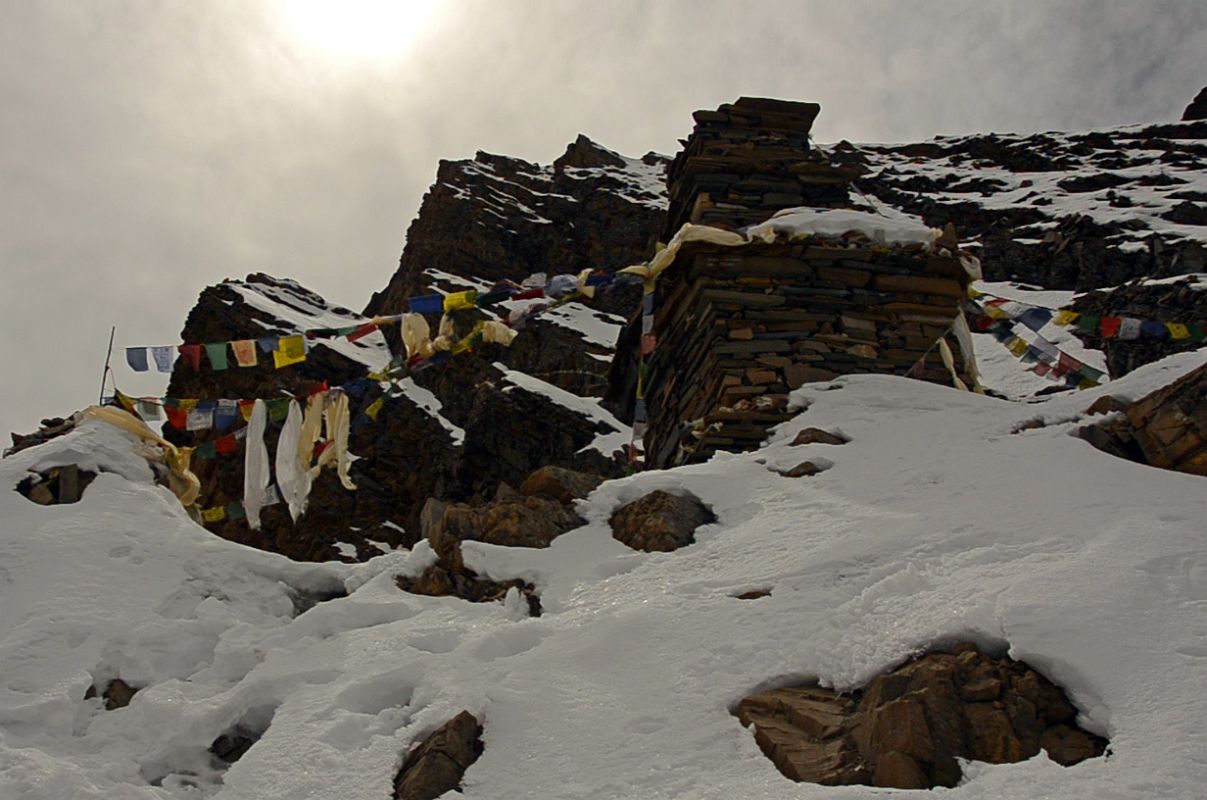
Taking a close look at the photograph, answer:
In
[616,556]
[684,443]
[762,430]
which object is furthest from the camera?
[684,443]

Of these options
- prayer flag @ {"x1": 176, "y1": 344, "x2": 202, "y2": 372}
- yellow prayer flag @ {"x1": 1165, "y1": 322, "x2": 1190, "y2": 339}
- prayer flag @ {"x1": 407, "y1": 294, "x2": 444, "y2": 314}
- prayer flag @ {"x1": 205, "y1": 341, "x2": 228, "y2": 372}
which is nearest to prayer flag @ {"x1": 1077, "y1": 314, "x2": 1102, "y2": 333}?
yellow prayer flag @ {"x1": 1165, "y1": 322, "x2": 1190, "y2": 339}

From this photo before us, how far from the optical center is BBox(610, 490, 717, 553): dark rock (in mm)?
5719

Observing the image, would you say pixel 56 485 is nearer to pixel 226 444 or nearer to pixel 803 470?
pixel 226 444

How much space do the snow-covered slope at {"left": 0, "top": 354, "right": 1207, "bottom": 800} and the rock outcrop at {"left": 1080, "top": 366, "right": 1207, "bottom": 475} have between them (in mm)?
349

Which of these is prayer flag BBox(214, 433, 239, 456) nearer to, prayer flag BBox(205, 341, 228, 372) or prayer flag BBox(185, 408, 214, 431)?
prayer flag BBox(185, 408, 214, 431)

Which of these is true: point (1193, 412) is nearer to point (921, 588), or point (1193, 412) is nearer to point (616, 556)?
point (921, 588)

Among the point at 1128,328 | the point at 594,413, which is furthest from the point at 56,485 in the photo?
the point at 594,413

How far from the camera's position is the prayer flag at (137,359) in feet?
36.5

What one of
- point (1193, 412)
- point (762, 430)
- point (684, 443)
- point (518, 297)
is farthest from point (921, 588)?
point (518, 297)

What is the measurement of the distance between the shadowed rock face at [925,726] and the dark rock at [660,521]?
1959mm

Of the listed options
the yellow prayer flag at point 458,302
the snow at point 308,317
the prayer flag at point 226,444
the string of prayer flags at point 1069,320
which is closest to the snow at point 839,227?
the string of prayer flags at point 1069,320

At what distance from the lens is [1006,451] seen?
6.22m

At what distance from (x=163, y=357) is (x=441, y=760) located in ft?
29.6

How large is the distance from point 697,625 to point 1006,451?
9.16ft
